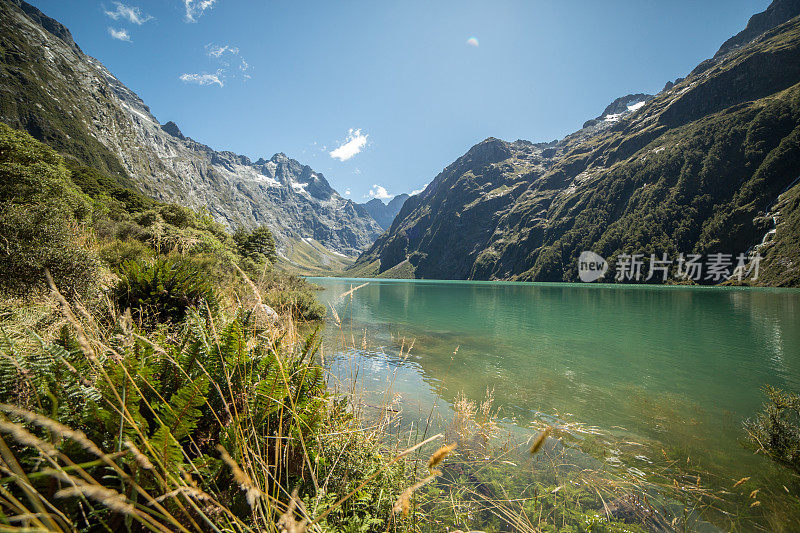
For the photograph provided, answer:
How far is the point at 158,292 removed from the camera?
17.9 ft

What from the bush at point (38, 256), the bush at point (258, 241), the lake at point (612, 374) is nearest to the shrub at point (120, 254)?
the bush at point (38, 256)

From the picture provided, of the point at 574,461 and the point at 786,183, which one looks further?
the point at 786,183

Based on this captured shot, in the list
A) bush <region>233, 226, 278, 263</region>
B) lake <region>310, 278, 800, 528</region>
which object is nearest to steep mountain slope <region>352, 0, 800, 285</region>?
lake <region>310, 278, 800, 528</region>

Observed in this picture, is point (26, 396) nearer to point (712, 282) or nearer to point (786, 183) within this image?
point (712, 282)

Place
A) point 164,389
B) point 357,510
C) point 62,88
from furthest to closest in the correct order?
point 62,88, point 357,510, point 164,389

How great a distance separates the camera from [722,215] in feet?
379

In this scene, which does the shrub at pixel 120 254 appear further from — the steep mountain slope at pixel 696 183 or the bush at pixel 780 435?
the steep mountain slope at pixel 696 183

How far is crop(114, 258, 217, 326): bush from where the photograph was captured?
5324mm

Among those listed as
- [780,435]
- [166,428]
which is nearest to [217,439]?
[166,428]

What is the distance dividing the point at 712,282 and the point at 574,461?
5676 inches

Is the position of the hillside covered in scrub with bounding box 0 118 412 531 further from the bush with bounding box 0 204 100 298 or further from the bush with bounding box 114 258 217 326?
the bush with bounding box 0 204 100 298

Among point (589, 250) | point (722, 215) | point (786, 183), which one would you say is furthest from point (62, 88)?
point (786, 183)

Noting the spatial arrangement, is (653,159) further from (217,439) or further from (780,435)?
(217,439)

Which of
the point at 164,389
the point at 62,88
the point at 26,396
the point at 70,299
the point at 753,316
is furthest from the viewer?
the point at 62,88
